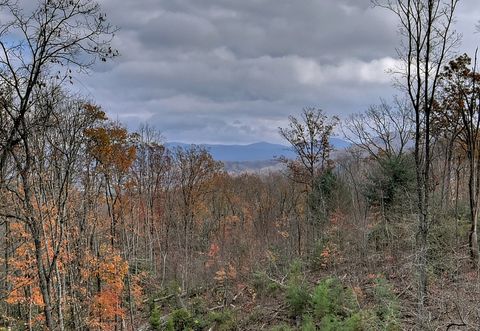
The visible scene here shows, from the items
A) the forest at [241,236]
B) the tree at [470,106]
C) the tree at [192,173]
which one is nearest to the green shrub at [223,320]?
the forest at [241,236]

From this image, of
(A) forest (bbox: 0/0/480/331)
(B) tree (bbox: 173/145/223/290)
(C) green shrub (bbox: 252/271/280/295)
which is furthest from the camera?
(B) tree (bbox: 173/145/223/290)

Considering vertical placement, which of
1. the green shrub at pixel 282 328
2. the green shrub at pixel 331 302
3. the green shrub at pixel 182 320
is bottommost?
the green shrub at pixel 182 320

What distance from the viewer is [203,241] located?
118ft

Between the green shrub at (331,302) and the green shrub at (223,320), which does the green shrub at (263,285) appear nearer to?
the green shrub at (223,320)

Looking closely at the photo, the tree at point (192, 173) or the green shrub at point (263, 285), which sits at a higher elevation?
the tree at point (192, 173)

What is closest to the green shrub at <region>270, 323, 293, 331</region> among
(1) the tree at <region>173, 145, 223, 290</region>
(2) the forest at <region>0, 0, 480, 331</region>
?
(2) the forest at <region>0, 0, 480, 331</region>

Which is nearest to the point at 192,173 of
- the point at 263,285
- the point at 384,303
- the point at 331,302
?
the point at 263,285

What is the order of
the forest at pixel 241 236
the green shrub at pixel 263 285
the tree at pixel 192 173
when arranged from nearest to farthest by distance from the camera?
the forest at pixel 241 236 < the green shrub at pixel 263 285 < the tree at pixel 192 173

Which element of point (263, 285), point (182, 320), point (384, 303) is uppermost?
point (384, 303)

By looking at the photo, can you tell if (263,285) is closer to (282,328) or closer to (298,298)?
(298,298)

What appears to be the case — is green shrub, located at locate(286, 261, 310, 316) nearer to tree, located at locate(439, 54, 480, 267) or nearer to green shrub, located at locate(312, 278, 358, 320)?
green shrub, located at locate(312, 278, 358, 320)

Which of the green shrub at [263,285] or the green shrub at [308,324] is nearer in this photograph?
the green shrub at [308,324]

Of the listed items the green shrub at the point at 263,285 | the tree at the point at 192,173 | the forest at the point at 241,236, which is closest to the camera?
the forest at the point at 241,236

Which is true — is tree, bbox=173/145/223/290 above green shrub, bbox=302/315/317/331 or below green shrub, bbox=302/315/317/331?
above
